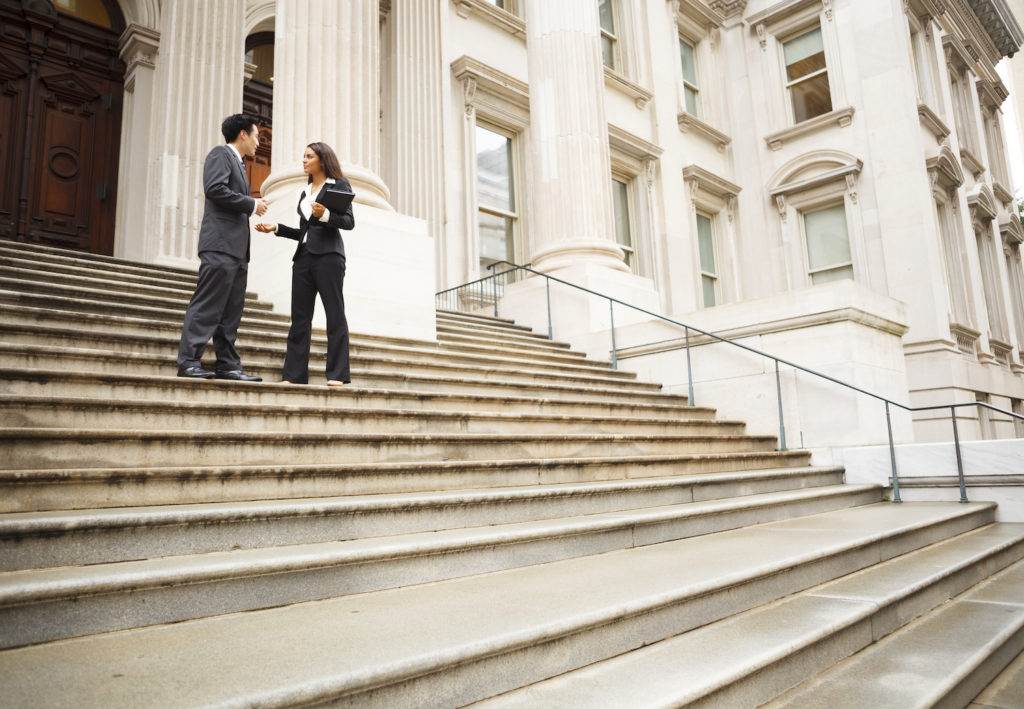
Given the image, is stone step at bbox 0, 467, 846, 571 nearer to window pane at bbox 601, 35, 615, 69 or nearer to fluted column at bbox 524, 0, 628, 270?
fluted column at bbox 524, 0, 628, 270

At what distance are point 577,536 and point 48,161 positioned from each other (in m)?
9.69

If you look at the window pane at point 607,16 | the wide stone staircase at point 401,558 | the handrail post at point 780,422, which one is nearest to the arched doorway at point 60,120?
the wide stone staircase at point 401,558

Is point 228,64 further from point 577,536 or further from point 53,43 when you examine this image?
point 577,536

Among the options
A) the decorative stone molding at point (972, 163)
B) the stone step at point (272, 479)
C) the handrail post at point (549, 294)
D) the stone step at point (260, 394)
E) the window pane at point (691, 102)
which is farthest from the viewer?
the decorative stone molding at point (972, 163)

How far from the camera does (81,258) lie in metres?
6.73

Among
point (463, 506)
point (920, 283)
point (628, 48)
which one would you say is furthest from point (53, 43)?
point (920, 283)

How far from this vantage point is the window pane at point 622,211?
15648 mm

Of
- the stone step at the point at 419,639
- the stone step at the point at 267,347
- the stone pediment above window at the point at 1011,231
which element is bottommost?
the stone step at the point at 419,639

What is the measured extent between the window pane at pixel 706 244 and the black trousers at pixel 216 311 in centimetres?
1403

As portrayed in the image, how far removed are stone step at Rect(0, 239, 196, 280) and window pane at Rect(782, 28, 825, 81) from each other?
51.3 feet

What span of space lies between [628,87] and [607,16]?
2291 millimetres

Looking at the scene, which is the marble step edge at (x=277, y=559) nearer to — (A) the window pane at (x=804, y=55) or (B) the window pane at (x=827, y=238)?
(B) the window pane at (x=827, y=238)

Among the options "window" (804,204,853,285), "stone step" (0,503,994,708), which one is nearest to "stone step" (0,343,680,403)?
"stone step" (0,503,994,708)

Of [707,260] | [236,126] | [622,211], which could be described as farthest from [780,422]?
[707,260]
